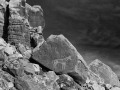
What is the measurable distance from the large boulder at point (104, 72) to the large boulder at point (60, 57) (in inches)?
576

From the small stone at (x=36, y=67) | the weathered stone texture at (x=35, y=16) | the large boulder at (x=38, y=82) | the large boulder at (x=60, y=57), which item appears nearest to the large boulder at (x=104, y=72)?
the large boulder at (x=60, y=57)

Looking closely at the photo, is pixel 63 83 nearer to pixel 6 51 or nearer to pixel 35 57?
pixel 35 57

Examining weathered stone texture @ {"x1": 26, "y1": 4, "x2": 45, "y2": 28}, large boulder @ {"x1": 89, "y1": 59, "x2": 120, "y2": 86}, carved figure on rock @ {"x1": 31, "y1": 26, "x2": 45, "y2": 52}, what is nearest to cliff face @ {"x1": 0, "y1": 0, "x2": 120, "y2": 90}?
carved figure on rock @ {"x1": 31, "y1": 26, "x2": 45, "y2": 52}

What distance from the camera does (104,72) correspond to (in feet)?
182

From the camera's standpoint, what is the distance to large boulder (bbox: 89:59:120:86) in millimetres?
54469

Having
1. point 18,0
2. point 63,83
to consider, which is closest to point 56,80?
point 63,83

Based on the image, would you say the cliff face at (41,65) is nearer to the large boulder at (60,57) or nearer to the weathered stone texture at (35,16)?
the large boulder at (60,57)

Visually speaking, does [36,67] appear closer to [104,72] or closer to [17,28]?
[17,28]

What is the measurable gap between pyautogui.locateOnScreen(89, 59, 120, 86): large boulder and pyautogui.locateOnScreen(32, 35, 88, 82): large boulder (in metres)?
14.6

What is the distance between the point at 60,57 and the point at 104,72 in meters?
18.2

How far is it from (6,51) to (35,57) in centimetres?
476

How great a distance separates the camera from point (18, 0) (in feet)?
180

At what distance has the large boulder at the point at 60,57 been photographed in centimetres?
4025

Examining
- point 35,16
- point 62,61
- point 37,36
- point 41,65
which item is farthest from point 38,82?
point 35,16
